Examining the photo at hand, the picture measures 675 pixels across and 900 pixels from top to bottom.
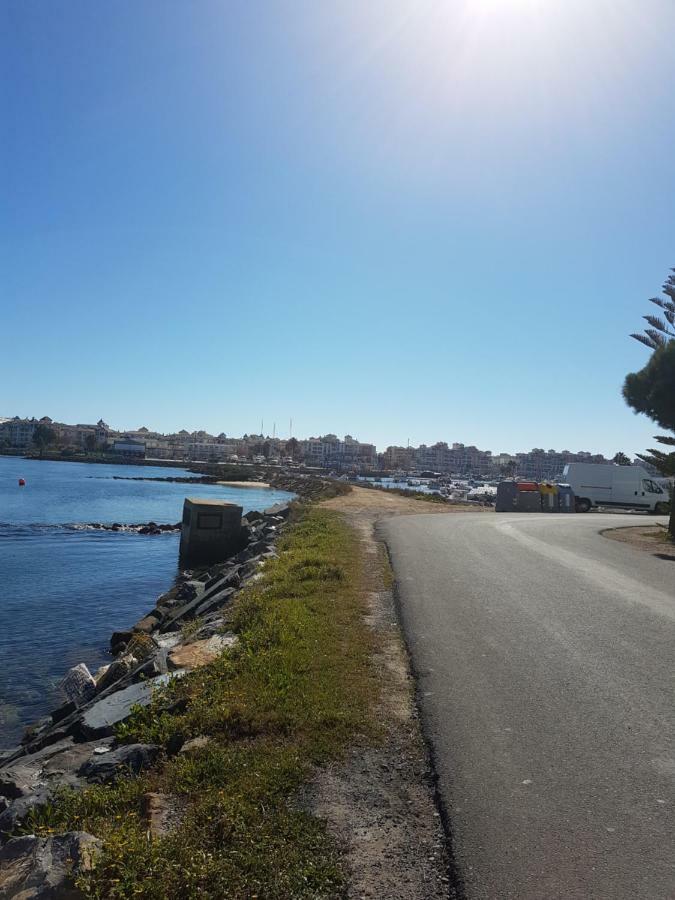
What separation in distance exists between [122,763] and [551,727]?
10.9 feet

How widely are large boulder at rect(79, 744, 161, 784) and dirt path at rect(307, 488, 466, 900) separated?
4.60 ft

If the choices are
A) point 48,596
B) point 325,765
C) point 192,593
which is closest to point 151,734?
point 325,765

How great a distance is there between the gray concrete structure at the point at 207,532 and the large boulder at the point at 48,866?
23.6 meters

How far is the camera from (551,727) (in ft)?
17.8

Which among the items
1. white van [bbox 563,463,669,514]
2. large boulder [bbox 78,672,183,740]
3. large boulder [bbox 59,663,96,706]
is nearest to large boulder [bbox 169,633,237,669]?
large boulder [bbox 78,672,183,740]

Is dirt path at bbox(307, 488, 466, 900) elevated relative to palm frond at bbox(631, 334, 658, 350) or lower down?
lower down

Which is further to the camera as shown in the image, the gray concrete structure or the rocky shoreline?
the gray concrete structure

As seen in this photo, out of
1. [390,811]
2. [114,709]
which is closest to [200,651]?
[114,709]

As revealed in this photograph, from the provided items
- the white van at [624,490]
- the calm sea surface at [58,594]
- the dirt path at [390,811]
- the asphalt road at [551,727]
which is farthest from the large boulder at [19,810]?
the white van at [624,490]

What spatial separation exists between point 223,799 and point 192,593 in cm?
1463

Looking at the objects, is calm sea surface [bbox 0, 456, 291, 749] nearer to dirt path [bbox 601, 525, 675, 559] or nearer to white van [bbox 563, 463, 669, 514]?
dirt path [bbox 601, 525, 675, 559]

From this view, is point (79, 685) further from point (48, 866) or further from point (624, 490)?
point (624, 490)

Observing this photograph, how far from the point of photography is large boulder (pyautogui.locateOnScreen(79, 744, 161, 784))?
5031 mm

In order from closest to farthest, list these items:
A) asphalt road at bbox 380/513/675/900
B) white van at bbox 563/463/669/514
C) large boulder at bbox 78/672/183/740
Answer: asphalt road at bbox 380/513/675/900
large boulder at bbox 78/672/183/740
white van at bbox 563/463/669/514
